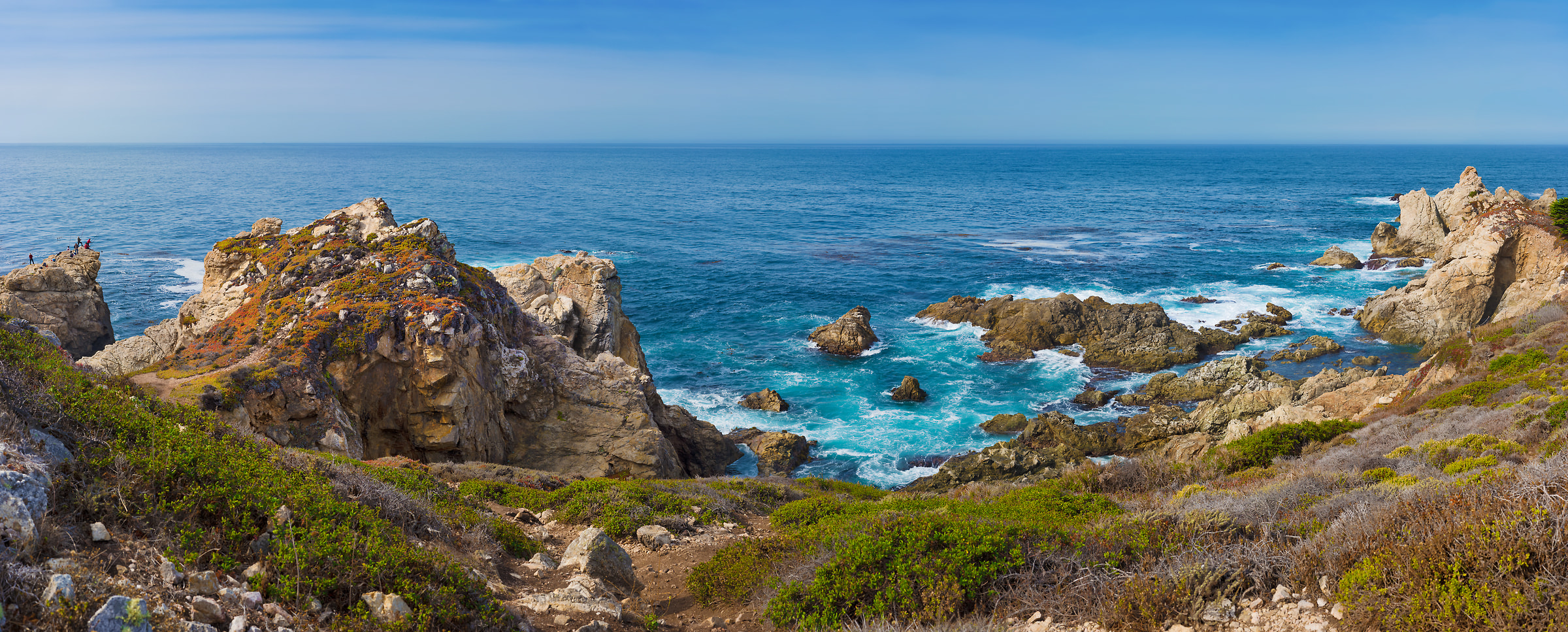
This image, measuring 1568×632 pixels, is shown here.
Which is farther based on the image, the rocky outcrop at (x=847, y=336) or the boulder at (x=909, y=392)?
the rocky outcrop at (x=847, y=336)

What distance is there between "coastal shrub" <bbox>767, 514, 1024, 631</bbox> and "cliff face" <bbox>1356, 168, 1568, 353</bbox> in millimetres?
42055

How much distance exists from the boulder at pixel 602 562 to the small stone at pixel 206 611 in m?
4.42

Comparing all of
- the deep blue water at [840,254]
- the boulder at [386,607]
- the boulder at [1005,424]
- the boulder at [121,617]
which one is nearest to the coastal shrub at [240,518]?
the boulder at [386,607]

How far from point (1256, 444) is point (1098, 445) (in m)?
10.7

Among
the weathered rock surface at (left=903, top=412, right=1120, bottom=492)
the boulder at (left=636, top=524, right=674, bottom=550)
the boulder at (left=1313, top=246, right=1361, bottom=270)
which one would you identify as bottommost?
the weathered rock surface at (left=903, top=412, right=1120, bottom=492)

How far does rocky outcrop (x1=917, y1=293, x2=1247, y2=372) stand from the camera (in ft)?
128

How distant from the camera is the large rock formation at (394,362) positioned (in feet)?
57.5

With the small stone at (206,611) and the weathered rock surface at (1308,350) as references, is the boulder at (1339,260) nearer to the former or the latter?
the weathered rock surface at (1308,350)

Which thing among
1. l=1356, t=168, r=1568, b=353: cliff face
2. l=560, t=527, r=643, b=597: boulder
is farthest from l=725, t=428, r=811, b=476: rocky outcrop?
l=1356, t=168, r=1568, b=353: cliff face

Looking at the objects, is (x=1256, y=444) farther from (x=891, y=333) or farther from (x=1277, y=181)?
(x=1277, y=181)

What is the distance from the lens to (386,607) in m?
6.28

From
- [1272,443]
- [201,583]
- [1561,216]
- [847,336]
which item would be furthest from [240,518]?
[1561,216]

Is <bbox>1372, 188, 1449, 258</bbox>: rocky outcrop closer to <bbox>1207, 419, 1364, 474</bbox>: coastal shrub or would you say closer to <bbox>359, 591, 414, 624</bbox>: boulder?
<bbox>1207, 419, 1364, 474</bbox>: coastal shrub

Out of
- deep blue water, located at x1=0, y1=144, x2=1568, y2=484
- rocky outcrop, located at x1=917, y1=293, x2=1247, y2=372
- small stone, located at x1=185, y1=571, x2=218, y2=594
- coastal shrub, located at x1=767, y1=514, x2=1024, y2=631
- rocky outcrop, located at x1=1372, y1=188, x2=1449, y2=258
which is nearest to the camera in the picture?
small stone, located at x1=185, y1=571, x2=218, y2=594
